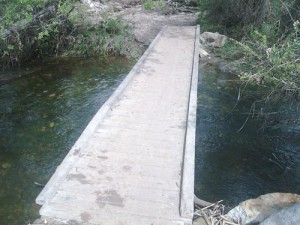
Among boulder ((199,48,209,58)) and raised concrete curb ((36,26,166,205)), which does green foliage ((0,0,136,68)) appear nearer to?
boulder ((199,48,209,58))

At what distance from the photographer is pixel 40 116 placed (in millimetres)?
8180

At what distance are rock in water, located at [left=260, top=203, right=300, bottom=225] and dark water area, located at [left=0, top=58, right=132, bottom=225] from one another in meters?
3.26

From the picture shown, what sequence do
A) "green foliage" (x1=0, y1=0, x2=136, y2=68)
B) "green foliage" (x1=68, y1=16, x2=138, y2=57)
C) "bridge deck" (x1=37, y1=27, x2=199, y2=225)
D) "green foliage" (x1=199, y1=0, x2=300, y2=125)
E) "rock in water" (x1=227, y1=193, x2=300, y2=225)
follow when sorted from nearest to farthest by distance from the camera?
"bridge deck" (x1=37, y1=27, x2=199, y2=225)
"rock in water" (x1=227, y1=193, x2=300, y2=225)
"green foliage" (x1=199, y1=0, x2=300, y2=125)
"green foliage" (x1=0, y1=0, x2=136, y2=68)
"green foliage" (x1=68, y1=16, x2=138, y2=57)

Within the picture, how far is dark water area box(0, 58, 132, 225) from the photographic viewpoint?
19.0 feet

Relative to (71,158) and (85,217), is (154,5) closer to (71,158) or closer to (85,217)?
(71,158)

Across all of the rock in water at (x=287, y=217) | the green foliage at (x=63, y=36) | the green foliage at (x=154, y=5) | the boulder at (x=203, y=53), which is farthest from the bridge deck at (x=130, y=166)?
the green foliage at (x=154, y=5)

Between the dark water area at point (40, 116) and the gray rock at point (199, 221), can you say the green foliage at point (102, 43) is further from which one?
the gray rock at point (199, 221)

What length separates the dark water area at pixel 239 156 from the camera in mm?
5961

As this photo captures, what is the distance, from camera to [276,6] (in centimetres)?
1098

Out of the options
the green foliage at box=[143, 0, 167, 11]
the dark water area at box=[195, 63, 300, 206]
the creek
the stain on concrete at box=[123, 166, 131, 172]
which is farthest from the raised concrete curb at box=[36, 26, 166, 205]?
the green foliage at box=[143, 0, 167, 11]

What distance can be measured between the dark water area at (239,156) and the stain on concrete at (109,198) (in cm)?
221

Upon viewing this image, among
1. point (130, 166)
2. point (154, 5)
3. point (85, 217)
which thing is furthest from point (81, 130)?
point (154, 5)

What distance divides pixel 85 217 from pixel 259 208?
233cm

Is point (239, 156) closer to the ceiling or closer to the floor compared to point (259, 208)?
closer to the floor
